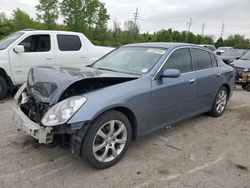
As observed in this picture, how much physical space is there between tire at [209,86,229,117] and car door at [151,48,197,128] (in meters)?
1.11

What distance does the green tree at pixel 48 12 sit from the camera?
35625 millimetres

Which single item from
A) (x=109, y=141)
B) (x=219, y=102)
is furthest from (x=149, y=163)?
(x=219, y=102)

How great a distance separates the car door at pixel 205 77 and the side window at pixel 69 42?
4.13 metres

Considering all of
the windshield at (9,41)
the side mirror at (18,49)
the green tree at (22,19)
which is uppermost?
the green tree at (22,19)

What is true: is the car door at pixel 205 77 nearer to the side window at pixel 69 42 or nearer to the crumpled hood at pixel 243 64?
the side window at pixel 69 42

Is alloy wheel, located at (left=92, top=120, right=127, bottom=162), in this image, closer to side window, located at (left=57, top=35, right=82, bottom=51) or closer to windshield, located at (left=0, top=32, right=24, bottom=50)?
windshield, located at (left=0, top=32, right=24, bottom=50)

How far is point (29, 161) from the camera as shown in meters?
3.36

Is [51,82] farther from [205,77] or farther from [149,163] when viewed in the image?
[205,77]

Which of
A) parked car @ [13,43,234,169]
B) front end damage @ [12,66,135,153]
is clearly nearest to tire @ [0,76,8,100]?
parked car @ [13,43,234,169]

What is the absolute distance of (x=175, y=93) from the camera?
4.08 metres

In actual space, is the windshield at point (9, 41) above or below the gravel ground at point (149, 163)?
above

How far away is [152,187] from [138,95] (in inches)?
46.8

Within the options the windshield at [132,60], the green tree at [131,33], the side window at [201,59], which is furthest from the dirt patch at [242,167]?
the green tree at [131,33]

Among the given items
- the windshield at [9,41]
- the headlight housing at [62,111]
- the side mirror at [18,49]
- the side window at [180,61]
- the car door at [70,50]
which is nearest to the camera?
the headlight housing at [62,111]
